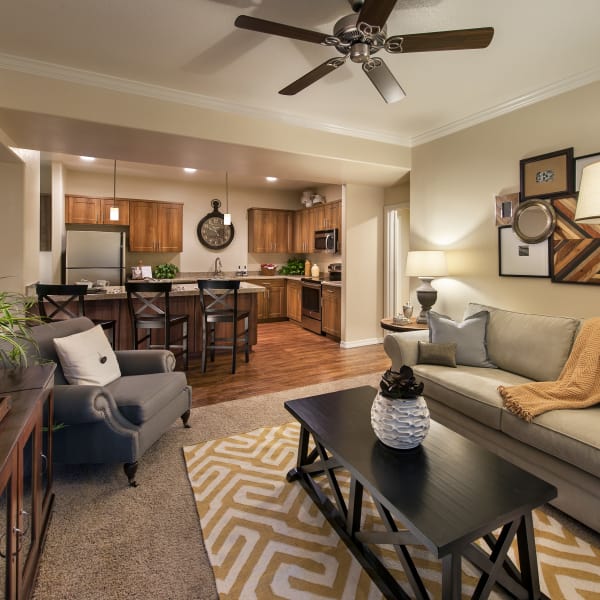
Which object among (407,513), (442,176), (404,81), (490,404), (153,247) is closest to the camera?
(407,513)

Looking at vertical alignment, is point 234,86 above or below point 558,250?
above

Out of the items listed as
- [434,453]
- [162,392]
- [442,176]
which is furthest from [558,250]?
[162,392]

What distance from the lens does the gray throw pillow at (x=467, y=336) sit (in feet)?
9.57

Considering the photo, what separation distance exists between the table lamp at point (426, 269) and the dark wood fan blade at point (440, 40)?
84.4 inches

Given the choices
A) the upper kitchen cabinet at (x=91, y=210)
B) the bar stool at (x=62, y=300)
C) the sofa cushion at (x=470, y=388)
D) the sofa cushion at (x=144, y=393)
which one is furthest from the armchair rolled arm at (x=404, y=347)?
the upper kitchen cabinet at (x=91, y=210)

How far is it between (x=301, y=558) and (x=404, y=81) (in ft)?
11.2

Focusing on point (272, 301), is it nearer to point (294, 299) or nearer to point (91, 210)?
point (294, 299)

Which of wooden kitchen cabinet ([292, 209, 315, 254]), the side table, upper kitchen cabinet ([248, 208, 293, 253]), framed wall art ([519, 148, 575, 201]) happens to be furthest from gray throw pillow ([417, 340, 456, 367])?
upper kitchen cabinet ([248, 208, 293, 253])

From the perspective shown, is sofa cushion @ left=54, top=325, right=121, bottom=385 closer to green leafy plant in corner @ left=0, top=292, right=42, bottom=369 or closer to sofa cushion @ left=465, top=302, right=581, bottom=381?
green leafy plant in corner @ left=0, top=292, right=42, bottom=369

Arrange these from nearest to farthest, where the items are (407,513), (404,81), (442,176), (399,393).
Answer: (407,513)
(399,393)
(404,81)
(442,176)

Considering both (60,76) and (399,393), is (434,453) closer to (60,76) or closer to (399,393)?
(399,393)

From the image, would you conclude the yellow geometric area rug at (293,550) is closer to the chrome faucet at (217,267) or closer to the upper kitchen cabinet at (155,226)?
the upper kitchen cabinet at (155,226)

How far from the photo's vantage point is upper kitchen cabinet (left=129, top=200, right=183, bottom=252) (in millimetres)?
6516

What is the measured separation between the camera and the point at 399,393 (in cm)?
154
